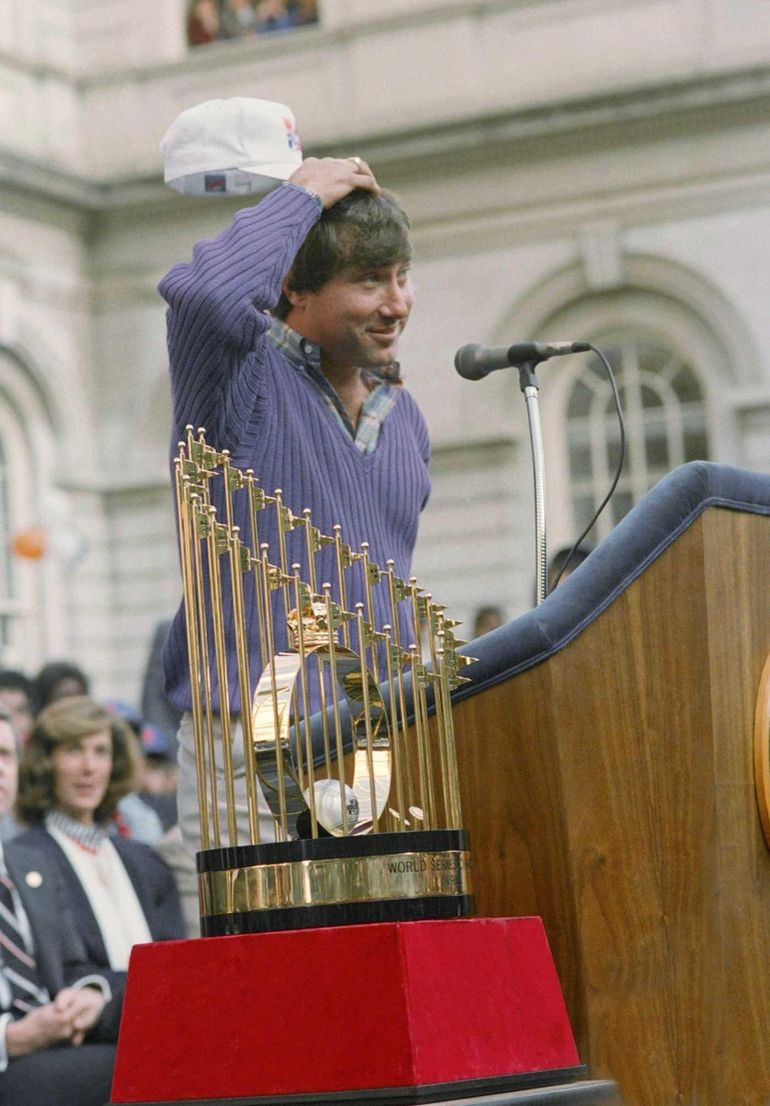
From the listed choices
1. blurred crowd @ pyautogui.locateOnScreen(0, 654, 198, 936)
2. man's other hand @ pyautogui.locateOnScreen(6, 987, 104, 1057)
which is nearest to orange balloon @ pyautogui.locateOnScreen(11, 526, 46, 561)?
blurred crowd @ pyautogui.locateOnScreen(0, 654, 198, 936)

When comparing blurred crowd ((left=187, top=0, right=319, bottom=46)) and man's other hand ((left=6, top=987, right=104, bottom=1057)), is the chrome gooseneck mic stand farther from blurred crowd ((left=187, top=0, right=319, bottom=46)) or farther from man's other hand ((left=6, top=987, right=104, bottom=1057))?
blurred crowd ((left=187, top=0, right=319, bottom=46))

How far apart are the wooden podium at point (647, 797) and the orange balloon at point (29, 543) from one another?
12406 millimetres

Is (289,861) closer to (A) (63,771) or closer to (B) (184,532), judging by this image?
(B) (184,532)

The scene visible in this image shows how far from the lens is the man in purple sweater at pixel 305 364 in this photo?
2.58 meters

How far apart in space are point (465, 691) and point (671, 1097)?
45cm

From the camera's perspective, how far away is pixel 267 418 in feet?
9.12

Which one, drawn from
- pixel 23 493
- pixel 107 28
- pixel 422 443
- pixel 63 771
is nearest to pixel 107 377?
pixel 23 493

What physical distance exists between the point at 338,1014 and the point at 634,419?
41.3ft

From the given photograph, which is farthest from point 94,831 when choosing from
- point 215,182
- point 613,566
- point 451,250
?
point 451,250

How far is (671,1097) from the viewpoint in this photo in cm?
210

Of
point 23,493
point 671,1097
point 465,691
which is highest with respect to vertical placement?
point 23,493

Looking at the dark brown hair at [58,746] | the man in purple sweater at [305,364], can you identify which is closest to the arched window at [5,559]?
the dark brown hair at [58,746]

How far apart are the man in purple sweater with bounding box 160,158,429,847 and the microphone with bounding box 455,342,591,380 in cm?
11

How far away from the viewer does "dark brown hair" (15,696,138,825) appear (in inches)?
196
